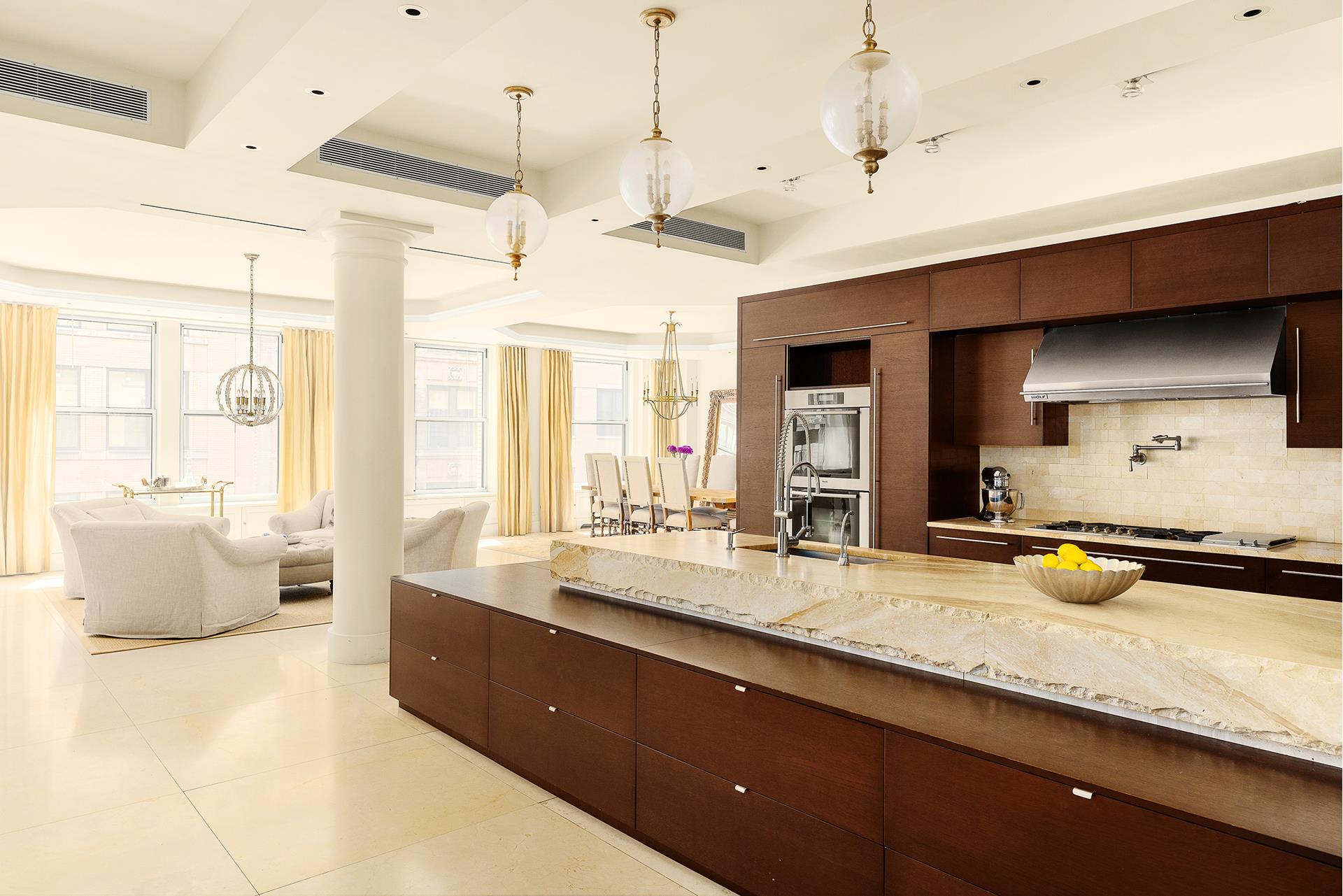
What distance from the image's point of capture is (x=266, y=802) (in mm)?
2930

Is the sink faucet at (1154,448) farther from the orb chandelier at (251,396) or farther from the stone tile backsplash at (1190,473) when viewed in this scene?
the orb chandelier at (251,396)

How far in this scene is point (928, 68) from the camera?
2.83m

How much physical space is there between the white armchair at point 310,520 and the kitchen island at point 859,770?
5176 mm

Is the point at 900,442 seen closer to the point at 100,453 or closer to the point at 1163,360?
the point at 1163,360

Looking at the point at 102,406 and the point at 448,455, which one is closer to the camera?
the point at 102,406

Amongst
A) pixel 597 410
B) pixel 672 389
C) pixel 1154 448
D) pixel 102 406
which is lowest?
pixel 1154 448

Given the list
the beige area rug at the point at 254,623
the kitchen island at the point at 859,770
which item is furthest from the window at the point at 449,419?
the kitchen island at the point at 859,770

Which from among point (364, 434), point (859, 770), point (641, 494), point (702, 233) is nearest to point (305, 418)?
point (641, 494)

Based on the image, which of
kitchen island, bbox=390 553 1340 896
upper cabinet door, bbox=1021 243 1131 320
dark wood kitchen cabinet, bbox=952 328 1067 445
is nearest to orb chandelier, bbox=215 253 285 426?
kitchen island, bbox=390 553 1340 896

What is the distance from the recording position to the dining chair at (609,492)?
9.20m

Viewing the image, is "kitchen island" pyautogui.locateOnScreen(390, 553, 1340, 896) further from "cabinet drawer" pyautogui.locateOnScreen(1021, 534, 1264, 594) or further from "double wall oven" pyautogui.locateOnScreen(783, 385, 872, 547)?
"double wall oven" pyautogui.locateOnScreen(783, 385, 872, 547)

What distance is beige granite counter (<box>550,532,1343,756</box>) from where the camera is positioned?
5.37 ft

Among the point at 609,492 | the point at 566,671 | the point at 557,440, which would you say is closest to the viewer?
the point at 566,671

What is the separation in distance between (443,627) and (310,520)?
16.3 ft
